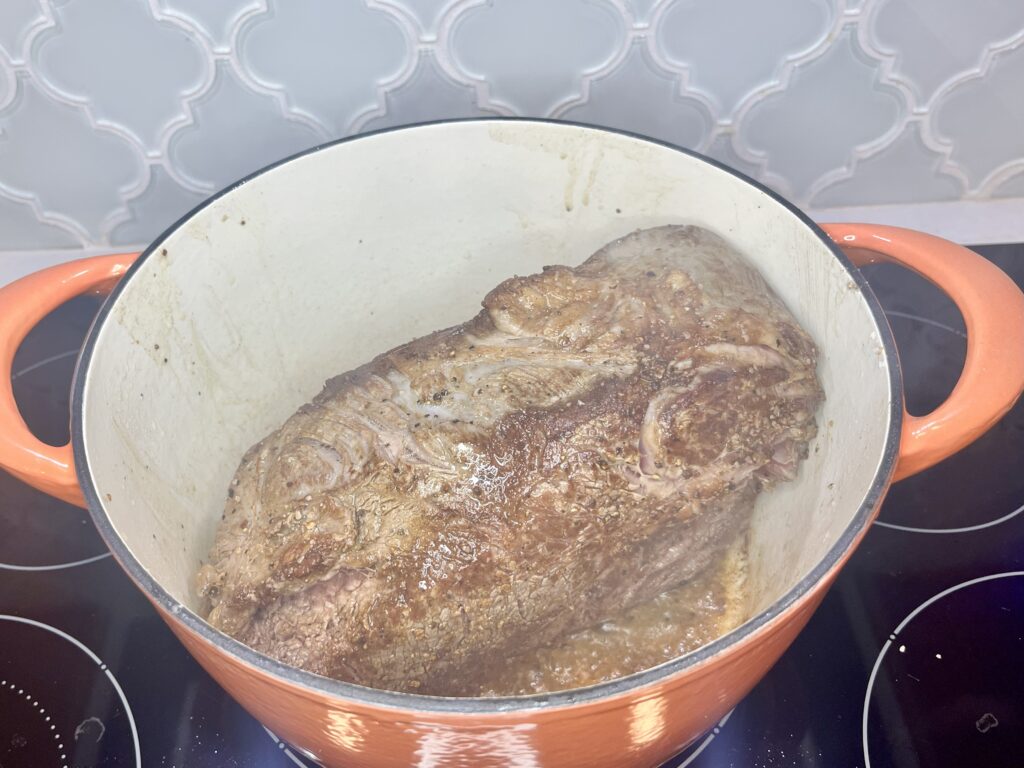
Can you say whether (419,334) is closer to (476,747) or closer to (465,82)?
(465,82)

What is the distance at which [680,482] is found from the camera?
1001 mm

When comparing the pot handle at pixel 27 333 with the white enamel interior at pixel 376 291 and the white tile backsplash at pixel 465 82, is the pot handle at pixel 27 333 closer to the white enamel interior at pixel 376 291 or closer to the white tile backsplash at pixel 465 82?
the white enamel interior at pixel 376 291

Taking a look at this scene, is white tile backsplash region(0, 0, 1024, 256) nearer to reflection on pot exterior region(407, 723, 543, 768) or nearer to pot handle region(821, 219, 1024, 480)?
pot handle region(821, 219, 1024, 480)

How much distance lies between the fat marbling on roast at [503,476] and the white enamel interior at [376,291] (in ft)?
0.27

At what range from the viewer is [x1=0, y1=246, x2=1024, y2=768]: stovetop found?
1.01 meters

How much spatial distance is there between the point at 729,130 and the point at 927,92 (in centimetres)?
29

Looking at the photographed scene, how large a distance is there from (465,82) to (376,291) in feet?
1.12

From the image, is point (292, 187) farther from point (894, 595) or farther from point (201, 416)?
point (894, 595)

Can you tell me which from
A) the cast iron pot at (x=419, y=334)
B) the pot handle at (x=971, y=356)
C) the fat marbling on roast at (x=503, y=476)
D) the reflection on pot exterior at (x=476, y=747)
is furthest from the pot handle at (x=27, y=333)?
the pot handle at (x=971, y=356)

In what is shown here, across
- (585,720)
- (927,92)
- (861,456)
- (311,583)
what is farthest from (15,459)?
(927,92)

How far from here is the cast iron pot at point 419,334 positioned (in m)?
0.72

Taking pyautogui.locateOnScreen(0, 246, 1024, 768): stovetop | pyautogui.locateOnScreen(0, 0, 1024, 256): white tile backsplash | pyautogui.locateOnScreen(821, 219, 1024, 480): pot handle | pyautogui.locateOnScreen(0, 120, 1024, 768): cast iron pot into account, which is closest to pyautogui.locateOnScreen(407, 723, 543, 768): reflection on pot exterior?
pyautogui.locateOnScreen(0, 120, 1024, 768): cast iron pot

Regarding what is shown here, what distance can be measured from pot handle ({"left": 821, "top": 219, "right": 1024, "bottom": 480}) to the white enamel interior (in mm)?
45

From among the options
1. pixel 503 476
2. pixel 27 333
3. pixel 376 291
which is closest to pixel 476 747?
pixel 503 476
